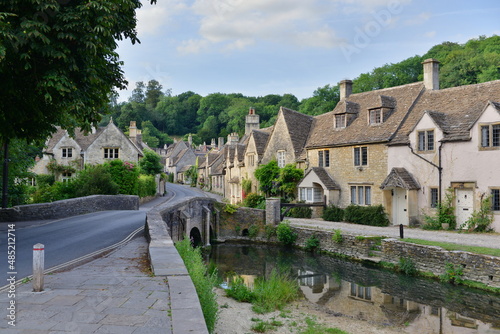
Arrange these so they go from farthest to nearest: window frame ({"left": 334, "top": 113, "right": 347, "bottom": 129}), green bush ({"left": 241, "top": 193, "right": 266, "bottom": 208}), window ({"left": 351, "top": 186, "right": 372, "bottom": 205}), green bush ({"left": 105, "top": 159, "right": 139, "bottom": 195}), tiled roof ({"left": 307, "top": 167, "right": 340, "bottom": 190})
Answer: green bush ({"left": 105, "top": 159, "right": 139, "bottom": 195}), green bush ({"left": 241, "top": 193, "right": 266, "bottom": 208}), window frame ({"left": 334, "top": 113, "right": 347, "bottom": 129}), tiled roof ({"left": 307, "top": 167, "right": 340, "bottom": 190}), window ({"left": 351, "top": 186, "right": 372, "bottom": 205})

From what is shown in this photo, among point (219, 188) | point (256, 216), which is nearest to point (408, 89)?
point (256, 216)

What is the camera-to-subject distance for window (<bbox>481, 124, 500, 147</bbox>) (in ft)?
73.9

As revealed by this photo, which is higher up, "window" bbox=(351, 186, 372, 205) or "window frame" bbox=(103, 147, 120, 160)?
"window frame" bbox=(103, 147, 120, 160)

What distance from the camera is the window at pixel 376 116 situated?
30019mm

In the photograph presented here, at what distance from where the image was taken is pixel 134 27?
1359 centimetres

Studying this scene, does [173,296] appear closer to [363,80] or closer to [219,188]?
[219,188]

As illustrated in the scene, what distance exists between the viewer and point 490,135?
22562mm

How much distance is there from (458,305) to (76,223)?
56.0 feet

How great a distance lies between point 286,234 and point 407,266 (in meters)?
9.84

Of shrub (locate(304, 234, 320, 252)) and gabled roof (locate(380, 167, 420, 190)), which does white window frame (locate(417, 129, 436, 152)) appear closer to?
gabled roof (locate(380, 167, 420, 190))

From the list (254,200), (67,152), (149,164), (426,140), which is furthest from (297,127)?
(67,152)

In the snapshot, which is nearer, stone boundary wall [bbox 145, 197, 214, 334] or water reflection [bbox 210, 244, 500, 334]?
stone boundary wall [bbox 145, 197, 214, 334]

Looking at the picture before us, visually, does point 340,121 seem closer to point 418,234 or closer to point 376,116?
point 376,116

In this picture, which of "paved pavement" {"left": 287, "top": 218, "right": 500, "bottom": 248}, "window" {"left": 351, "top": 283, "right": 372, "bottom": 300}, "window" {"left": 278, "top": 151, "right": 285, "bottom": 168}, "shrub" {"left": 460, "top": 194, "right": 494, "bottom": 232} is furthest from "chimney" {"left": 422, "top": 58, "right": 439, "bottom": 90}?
"window" {"left": 351, "top": 283, "right": 372, "bottom": 300}
